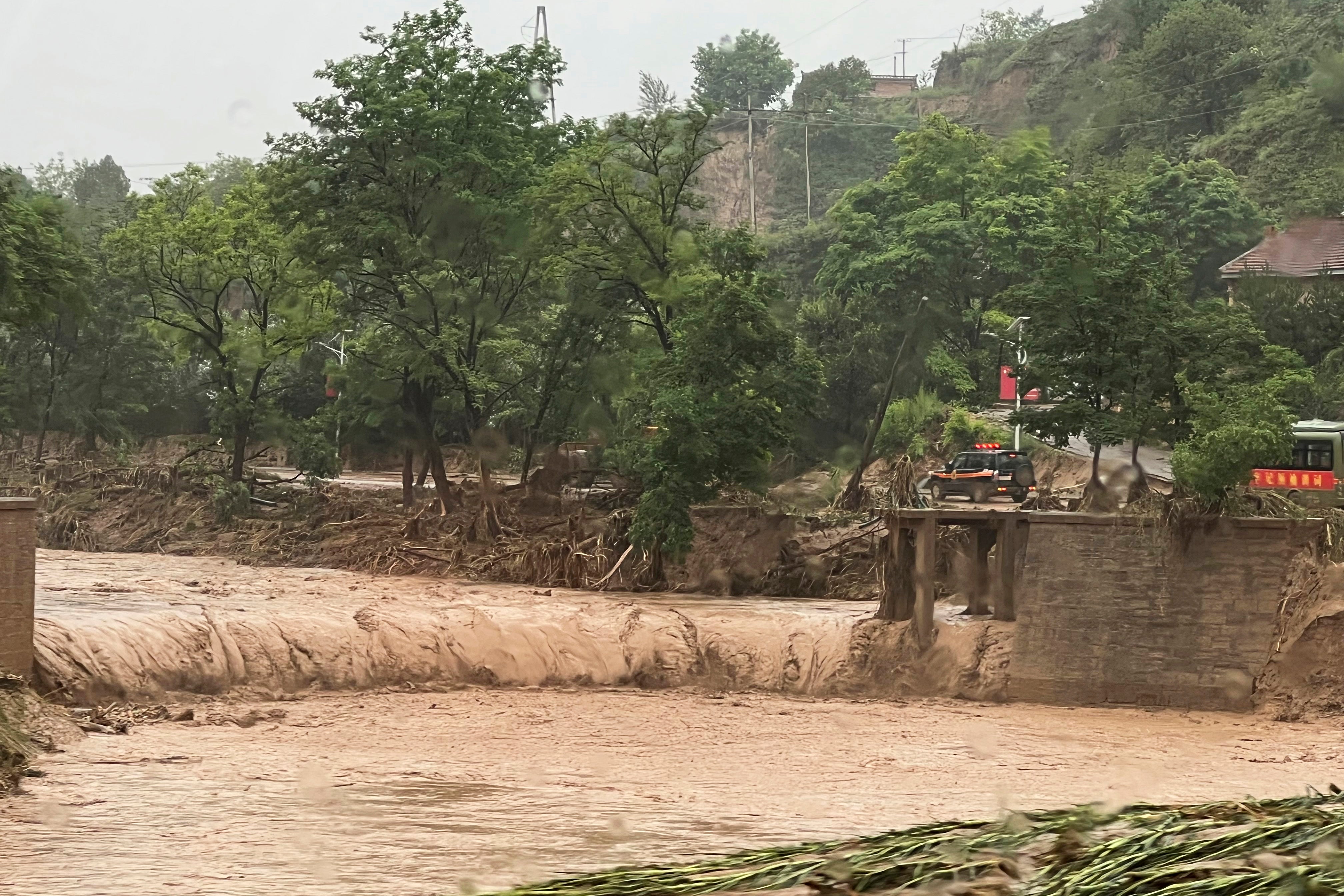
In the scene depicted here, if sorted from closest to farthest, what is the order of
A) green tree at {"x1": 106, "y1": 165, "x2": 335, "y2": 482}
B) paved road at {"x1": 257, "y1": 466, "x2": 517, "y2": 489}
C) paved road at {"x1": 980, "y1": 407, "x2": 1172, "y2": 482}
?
paved road at {"x1": 980, "y1": 407, "x2": 1172, "y2": 482}, paved road at {"x1": 257, "y1": 466, "x2": 517, "y2": 489}, green tree at {"x1": 106, "y1": 165, "x2": 335, "y2": 482}

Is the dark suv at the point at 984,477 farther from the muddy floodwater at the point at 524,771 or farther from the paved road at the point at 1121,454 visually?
the muddy floodwater at the point at 524,771

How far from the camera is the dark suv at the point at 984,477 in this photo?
43.1 metres

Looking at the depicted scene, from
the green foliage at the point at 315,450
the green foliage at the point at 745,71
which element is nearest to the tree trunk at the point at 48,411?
the green foliage at the point at 315,450

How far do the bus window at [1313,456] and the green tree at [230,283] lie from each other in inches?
1038

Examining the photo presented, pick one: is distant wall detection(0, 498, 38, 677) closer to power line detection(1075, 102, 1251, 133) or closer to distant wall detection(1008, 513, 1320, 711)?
distant wall detection(1008, 513, 1320, 711)

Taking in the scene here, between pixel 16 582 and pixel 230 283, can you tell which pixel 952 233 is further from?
pixel 16 582

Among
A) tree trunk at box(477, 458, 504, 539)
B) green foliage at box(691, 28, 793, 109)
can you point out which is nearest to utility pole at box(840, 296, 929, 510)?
tree trunk at box(477, 458, 504, 539)

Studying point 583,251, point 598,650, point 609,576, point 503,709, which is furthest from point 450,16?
point 503,709

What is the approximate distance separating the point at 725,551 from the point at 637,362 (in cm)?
569

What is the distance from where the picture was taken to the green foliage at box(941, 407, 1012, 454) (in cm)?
5231

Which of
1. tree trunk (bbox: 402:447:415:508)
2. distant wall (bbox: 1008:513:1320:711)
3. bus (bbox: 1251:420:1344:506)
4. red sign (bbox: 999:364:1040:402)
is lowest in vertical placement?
distant wall (bbox: 1008:513:1320:711)

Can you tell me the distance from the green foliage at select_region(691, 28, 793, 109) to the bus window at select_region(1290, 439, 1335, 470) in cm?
10234

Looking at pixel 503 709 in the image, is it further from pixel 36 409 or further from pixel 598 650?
pixel 36 409

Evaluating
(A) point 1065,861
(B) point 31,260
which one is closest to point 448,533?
(B) point 31,260
